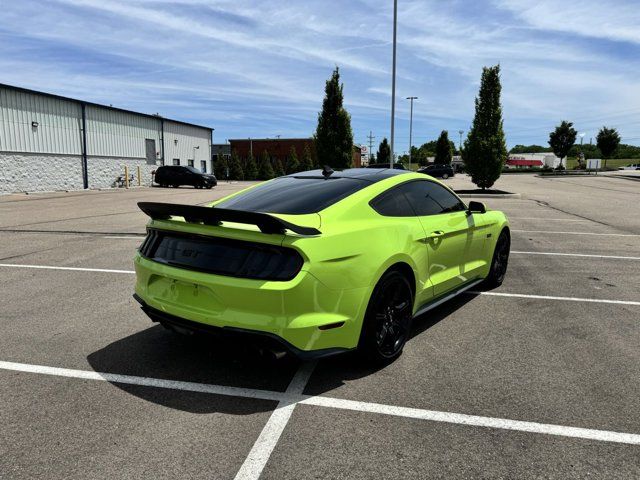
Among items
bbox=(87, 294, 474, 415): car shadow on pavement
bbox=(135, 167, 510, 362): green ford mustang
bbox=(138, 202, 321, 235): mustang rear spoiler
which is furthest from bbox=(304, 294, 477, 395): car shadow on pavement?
bbox=(138, 202, 321, 235): mustang rear spoiler

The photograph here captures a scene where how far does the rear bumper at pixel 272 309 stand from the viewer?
302 centimetres

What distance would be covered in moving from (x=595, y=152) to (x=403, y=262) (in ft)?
579

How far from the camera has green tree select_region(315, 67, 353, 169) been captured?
26812 millimetres

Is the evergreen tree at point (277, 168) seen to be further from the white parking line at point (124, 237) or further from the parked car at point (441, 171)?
the white parking line at point (124, 237)

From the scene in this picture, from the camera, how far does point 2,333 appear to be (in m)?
4.43

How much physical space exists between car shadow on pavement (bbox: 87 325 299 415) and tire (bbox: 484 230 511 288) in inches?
127

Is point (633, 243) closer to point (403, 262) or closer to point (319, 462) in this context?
point (403, 262)

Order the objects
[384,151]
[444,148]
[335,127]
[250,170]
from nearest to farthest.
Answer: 1. [335,127]
2. [250,170]
3. [444,148]
4. [384,151]

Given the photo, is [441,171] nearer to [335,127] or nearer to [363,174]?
[335,127]

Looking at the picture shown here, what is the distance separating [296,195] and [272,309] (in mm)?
1377

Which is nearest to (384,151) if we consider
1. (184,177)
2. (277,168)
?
(277,168)

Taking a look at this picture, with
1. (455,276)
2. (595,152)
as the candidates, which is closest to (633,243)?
(455,276)

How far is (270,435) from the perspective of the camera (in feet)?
9.16

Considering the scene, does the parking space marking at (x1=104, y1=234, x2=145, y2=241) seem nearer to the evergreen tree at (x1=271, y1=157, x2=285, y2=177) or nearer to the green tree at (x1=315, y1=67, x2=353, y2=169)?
the green tree at (x1=315, y1=67, x2=353, y2=169)
